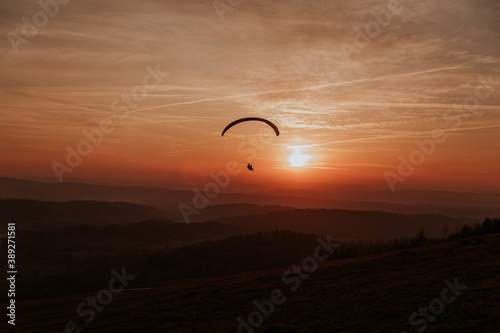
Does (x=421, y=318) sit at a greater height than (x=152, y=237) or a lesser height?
lesser

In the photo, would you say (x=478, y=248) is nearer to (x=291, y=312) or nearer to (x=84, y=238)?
(x=291, y=312)

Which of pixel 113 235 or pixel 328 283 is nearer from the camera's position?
pixel 328 283

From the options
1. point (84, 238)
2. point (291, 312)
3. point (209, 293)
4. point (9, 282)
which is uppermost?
point (84, 238)

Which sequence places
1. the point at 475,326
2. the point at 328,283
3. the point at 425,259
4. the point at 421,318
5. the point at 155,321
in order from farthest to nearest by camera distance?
1. the point at 425,259
2. the point at 328,283
3. the point at 155,321
4. the point at 421,318
5. the point at 475,326

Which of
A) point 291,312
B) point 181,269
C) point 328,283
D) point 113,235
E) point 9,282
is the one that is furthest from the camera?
point 113,235

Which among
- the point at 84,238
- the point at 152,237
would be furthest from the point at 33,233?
the point at 152,237

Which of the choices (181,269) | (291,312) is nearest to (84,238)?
(181,269)
